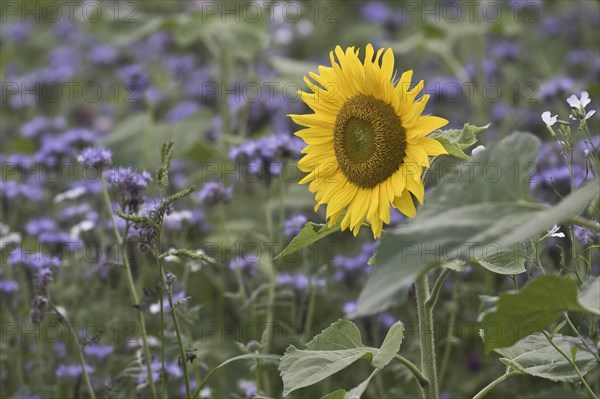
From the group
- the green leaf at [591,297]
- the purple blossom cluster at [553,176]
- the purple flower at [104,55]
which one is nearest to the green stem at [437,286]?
the green leaf at [591,297]

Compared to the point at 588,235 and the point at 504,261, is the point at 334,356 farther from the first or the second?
the point at 588,235

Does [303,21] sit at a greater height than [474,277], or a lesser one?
greater

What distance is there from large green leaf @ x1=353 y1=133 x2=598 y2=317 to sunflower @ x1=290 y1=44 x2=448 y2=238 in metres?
0.23

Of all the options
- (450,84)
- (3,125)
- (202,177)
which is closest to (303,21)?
(450,84)

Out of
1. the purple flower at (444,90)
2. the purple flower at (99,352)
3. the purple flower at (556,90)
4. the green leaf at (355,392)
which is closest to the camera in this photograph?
the green leaf at (355,392)

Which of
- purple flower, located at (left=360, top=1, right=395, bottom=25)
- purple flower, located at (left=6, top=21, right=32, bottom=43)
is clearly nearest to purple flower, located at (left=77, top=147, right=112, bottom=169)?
purple flower, located at (left=360, top=1, right=395, bottom=25)

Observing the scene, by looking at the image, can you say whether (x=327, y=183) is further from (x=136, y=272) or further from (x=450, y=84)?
(x=450, y=84)

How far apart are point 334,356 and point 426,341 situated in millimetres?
173

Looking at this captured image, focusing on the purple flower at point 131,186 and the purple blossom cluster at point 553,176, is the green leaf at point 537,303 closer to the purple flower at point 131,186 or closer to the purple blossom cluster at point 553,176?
the purple flower at point 131,186

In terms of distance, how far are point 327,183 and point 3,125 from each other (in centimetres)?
313

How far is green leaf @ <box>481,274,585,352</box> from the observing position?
1.17m

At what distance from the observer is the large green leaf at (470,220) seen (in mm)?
1082

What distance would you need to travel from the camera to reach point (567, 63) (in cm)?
404

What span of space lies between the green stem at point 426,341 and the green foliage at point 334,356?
0.06 m
